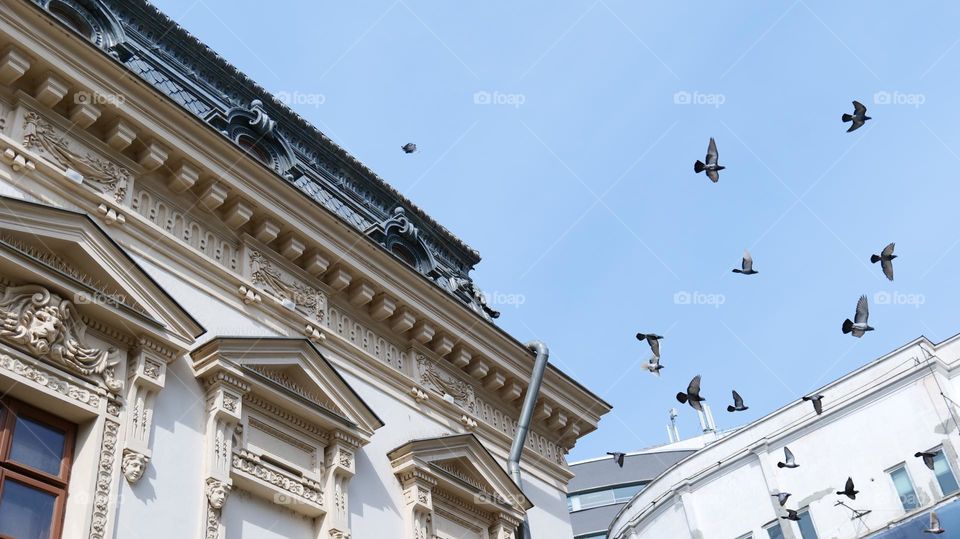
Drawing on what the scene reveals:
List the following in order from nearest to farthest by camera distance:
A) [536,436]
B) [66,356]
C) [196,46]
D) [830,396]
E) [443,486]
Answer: [66,356] < [443,486] < [196,46] < [536,436] < [830,396]

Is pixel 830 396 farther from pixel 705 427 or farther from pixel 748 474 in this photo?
pixel 705 427

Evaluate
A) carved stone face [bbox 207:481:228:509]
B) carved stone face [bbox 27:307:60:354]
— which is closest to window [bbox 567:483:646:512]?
carved stone face [bbox 207:481:228:509]

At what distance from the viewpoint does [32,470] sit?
8.54 metres

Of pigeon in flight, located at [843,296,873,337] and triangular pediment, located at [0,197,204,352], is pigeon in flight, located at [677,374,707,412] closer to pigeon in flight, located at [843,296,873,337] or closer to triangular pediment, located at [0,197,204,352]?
pigeon in flight, located at [843,296,873,337]

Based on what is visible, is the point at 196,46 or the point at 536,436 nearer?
the point at 196,46

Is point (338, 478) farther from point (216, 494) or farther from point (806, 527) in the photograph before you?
point (806, 527)

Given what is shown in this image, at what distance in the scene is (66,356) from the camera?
907cm

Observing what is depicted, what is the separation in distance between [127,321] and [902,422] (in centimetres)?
2700

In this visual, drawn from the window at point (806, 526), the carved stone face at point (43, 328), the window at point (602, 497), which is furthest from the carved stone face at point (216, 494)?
the window at point (602, 497)

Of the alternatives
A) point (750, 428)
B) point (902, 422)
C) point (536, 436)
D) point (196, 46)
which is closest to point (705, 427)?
point (750, 428)

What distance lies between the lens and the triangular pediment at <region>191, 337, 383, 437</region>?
10.3m

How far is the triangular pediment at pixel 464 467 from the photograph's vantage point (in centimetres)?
1230

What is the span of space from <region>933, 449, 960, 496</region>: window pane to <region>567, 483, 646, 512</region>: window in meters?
30.1

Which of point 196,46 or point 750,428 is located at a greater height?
point 750,428
